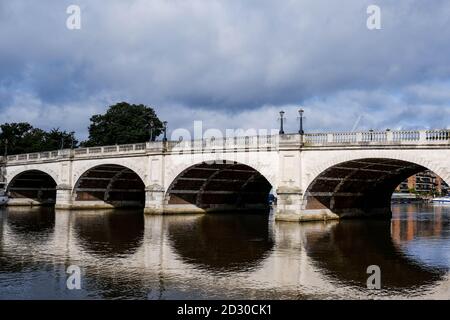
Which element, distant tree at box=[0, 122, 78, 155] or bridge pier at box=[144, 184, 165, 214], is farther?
distant tree at box=[0, 122, 78, 155]

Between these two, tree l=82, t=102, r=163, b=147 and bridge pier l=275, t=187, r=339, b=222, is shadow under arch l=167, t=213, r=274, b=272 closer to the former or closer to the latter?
bridge pier l=275, t=187, r=339, b=222

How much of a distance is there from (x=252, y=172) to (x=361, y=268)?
33.5m

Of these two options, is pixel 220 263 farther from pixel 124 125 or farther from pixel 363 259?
pixel 124 125

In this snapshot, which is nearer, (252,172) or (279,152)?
(279,152)

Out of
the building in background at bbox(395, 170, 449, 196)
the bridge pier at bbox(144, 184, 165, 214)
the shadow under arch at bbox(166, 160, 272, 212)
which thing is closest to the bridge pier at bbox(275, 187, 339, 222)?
the shadow under arch at bbox(166, 160, 272, 212)

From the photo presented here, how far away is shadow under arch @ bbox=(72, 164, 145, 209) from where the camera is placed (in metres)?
59.0

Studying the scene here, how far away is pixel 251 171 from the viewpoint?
5247 cm

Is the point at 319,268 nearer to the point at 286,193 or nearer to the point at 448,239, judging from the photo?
the point at 448,239

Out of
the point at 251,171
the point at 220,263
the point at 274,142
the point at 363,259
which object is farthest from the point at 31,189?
the point at 363,259

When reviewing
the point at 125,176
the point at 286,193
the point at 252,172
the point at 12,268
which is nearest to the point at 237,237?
the point at 286,193

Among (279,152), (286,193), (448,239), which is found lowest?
(448,239)

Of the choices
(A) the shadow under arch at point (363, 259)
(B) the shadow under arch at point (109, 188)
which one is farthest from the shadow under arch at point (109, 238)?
(B) the shadow under arch at point (109, 188)

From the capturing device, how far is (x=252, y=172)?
173ft

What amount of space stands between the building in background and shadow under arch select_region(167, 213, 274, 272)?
133024mm
